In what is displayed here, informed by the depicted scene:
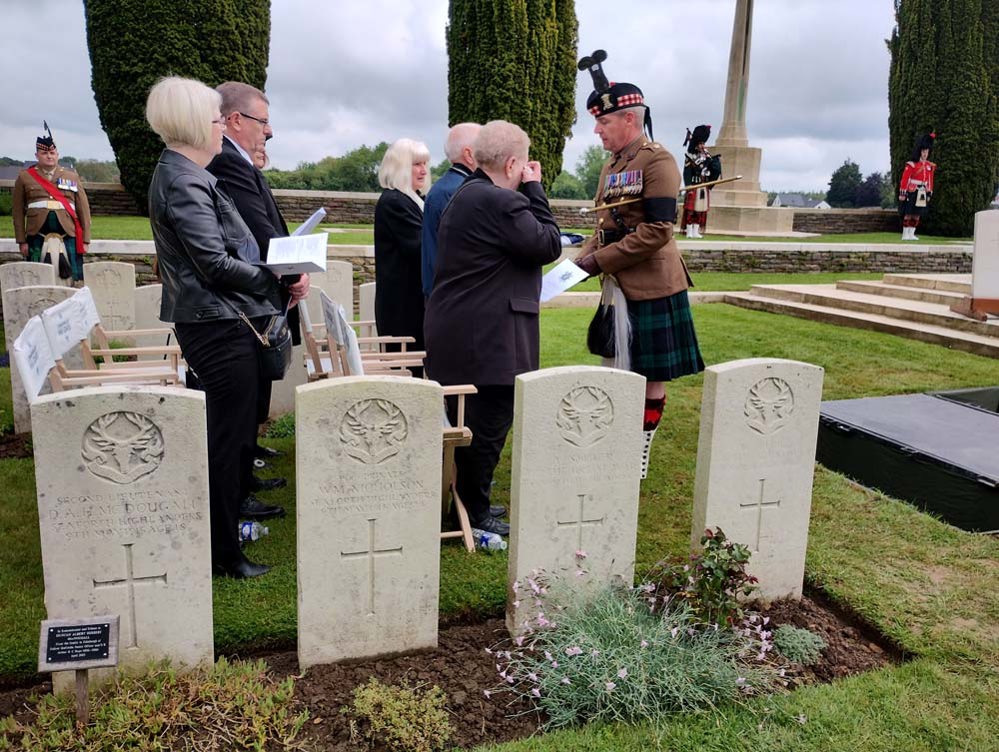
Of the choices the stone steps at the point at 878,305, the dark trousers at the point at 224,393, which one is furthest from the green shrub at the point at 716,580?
the stone steps at the point at 878,305

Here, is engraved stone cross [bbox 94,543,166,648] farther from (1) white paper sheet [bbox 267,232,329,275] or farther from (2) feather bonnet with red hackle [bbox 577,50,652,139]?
(2) feather bonnet with red hackle [bbox 577,50,652,139]

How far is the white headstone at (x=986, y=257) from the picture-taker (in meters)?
7.25

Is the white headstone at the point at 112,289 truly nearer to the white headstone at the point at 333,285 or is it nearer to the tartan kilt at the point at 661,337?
the white headstone at the point at 333,285

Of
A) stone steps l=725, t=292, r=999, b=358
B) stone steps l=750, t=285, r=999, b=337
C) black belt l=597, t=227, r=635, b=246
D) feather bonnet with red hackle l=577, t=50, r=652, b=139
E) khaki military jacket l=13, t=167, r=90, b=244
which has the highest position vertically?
feather bonnet with red hackle l=577, t=50, r=652, b=139

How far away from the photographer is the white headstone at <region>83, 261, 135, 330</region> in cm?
611

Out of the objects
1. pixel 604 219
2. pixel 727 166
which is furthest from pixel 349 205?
pixel 604 219

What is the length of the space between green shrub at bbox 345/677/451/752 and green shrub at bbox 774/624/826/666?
127cm

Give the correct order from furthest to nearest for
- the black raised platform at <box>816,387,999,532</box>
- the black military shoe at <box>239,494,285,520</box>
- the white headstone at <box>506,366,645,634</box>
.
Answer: the black raised platform at <box>816,387,999,532</box>, the black military shoe at <box>239,494,285,520</box>, the white headstone at <box>506,366,645,634</box>

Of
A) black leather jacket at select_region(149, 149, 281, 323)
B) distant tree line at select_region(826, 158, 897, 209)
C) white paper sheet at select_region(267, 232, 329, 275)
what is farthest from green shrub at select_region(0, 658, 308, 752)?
distant tree line at select_region(826, 158, 897, 209)

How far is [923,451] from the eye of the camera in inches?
164

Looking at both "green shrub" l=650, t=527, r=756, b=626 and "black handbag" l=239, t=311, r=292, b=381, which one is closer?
"green shrub" l=650, t=527, r=756, b=626

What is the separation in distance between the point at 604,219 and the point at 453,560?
1925 millimetres

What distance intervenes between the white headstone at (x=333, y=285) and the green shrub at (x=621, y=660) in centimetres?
369

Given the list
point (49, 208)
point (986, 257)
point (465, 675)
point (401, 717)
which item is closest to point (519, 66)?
point (49, 208)
